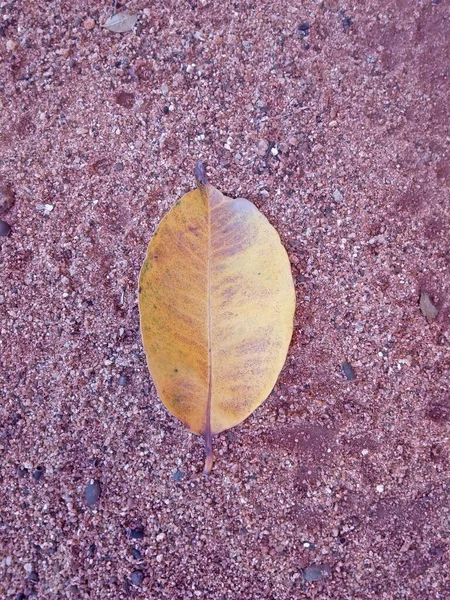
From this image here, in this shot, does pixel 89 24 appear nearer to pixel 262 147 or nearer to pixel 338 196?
pixel 262 147

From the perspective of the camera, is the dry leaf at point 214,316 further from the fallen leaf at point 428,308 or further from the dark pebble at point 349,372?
the fallen leaf at point 428,308

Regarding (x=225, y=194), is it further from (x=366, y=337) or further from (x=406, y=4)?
(x=406, y=4)

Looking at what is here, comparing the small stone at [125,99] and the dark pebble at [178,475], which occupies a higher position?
the small stone at [125,99]

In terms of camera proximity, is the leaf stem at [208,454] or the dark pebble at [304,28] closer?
the leaf stem at [208,454]

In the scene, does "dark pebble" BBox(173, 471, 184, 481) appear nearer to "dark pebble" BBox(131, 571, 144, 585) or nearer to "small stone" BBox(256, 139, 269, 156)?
"dark pebble" BBox(131, 571, 144, 585)

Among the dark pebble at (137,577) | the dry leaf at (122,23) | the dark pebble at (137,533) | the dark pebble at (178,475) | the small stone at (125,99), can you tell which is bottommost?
the dark pebble at (137,577)

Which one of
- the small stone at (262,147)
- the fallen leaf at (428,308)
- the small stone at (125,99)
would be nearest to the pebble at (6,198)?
the small stone at (125,99)

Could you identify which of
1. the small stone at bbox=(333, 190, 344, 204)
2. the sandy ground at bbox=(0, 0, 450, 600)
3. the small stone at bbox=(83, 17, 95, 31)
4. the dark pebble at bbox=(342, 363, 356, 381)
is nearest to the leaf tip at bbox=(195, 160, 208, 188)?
the sandy ground at bbox=(0, 0, 450, 600)
